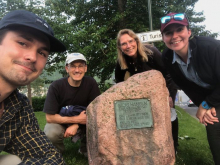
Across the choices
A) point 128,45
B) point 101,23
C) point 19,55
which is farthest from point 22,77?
point 101,23

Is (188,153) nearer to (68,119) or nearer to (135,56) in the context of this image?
(135,56)

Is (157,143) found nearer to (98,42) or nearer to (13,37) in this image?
(13,37)

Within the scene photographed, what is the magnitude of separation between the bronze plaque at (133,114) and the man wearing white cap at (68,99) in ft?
2.39

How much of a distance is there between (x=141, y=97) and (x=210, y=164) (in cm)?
156

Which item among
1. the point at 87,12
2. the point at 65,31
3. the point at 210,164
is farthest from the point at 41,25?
the point at 87,12

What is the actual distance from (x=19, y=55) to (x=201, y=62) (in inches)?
74.9

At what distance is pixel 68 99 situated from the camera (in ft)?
10.5

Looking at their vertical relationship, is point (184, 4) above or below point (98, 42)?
above

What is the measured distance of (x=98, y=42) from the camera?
7.49 metres

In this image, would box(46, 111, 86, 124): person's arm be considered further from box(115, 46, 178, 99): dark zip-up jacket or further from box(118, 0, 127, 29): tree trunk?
box(118, 0, 127, 29): tree trunk

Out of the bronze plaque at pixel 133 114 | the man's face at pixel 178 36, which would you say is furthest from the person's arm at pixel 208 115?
the man's face at pixel 178 36

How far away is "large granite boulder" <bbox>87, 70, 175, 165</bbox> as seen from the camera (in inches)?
97.9

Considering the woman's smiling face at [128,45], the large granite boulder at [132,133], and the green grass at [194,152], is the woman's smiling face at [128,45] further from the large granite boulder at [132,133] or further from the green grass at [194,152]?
the green grass at [194,152]

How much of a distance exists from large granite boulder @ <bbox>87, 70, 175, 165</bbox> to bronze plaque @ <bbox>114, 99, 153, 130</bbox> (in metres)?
0.05
